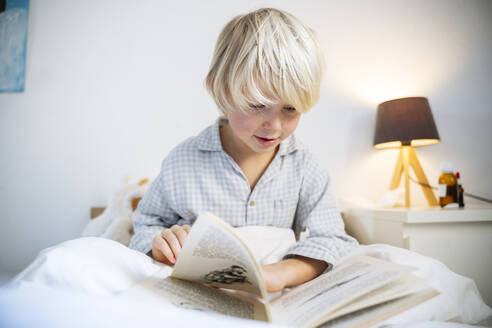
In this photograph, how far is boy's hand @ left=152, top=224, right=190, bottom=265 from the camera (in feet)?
1.40

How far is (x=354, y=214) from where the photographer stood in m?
0.93

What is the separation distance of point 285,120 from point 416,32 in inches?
34.8

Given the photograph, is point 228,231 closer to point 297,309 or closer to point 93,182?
point 297,309

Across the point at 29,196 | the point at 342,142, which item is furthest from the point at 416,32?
the point at 29,196

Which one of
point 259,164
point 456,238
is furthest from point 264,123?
point 456,238

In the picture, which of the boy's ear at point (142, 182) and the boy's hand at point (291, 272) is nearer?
the boy's hand at point (291, 272)

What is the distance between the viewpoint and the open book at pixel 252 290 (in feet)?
0.91

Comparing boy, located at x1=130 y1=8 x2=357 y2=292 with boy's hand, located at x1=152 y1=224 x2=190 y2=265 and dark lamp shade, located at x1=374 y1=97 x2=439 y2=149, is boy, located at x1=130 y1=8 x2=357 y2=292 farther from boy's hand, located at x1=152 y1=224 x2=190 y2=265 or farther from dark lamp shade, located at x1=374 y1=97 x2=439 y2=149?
dark lamp shade, located at x1=374 y1=97 x2=439 y2=149

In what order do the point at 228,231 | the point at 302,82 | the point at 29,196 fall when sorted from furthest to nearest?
the point at 29,196, the point at 302,82, the point at 228,231

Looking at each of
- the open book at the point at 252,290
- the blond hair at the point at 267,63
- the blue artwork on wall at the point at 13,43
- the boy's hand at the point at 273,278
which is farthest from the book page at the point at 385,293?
the blue artwork on wall at the point at 13,43

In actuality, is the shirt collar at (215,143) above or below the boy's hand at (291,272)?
above

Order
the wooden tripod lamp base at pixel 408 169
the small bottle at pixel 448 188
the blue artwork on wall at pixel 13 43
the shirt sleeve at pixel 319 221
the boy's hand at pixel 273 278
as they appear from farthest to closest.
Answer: the blue artwork on wall at pixel 13 43 < the wooden tripod lamp base at pixel 408 169 < the small bottle at pixel 448 188 < the shirt sleeve at pixel 319 221 < the boy's hand at pixel 273 278

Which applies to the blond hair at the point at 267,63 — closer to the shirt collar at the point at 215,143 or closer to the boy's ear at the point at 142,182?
the shirt collar at the point at 215,143

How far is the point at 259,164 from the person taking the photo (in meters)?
0.67
